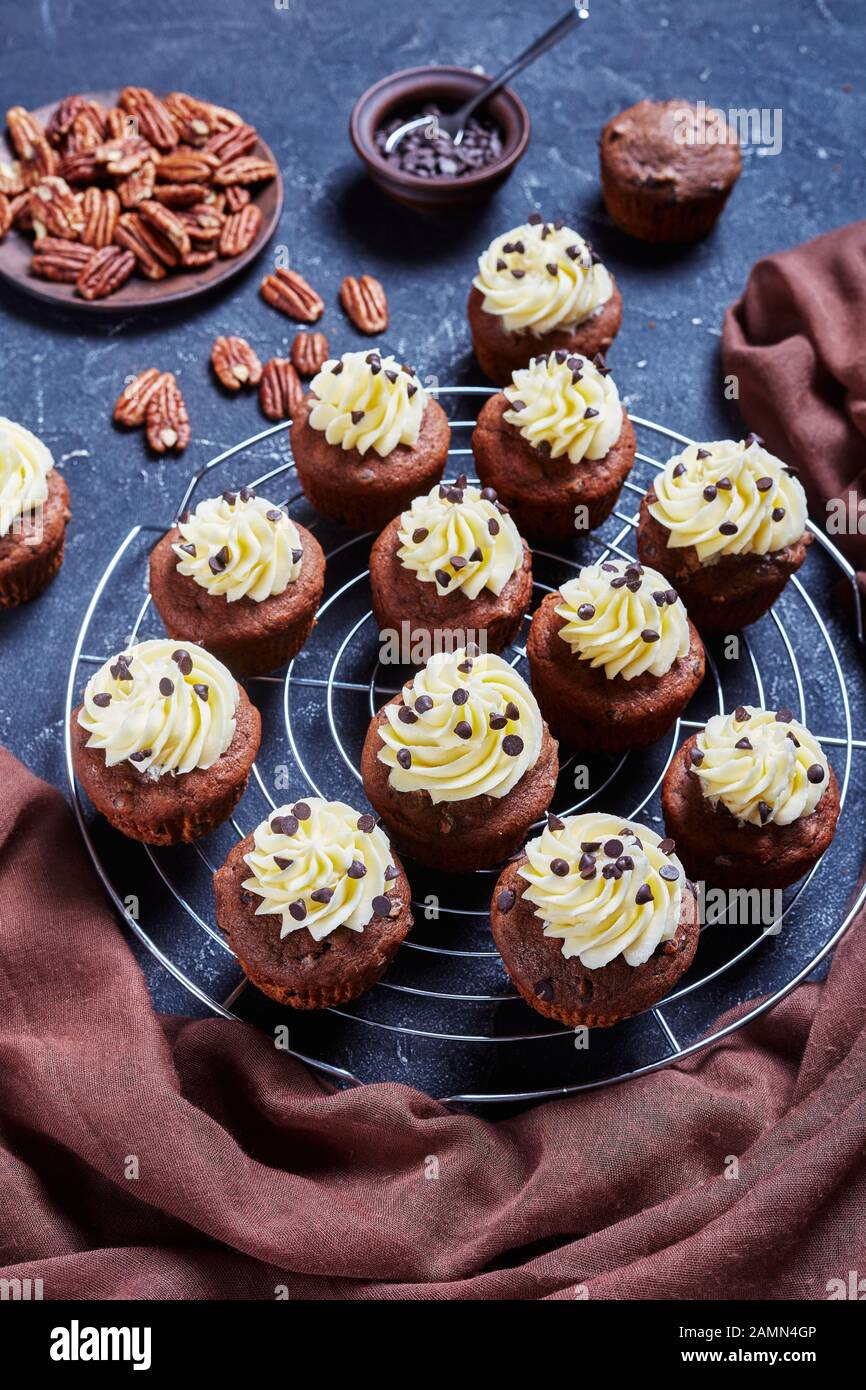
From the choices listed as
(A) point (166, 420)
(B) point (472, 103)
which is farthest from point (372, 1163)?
(B) point (472, 103)

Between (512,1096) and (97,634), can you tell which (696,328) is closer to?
(97,634)

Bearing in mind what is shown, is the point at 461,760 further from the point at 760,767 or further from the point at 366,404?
the point at 366,404

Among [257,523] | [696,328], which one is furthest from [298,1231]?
[696,328]

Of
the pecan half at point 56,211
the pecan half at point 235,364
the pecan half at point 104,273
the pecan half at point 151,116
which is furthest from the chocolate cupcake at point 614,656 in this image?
the pecan half at point 151,116

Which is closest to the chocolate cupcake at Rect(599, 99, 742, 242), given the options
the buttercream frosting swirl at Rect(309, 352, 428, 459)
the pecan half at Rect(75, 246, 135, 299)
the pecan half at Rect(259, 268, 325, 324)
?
the pecan half at Rect(259, 268, 325, 324)

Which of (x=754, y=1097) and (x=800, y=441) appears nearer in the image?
(x=754, y=1097)

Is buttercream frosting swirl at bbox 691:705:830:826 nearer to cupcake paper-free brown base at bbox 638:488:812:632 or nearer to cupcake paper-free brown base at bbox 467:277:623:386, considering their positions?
cupcake paper-free brown base at bbox 638:488:812:632
